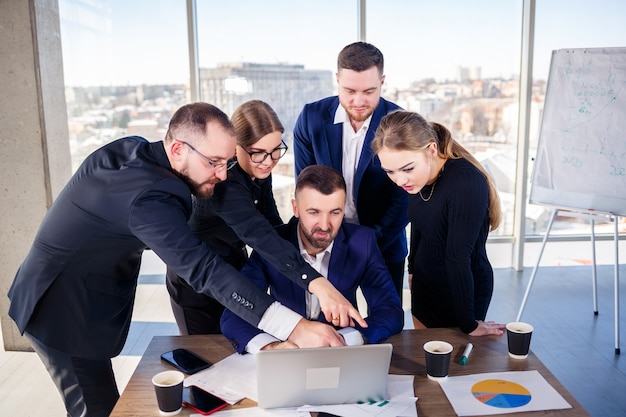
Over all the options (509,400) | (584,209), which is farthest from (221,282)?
(584,209)

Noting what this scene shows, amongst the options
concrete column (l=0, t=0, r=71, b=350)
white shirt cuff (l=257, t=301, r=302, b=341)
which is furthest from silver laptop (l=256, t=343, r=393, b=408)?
concrete column (l=0, t=0, r=71, b=350)

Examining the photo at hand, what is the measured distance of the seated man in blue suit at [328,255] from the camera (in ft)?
6.75

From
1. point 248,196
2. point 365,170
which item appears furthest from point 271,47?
point 248,196

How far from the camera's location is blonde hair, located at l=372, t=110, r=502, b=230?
78.5 inches

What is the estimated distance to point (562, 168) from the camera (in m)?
3.99

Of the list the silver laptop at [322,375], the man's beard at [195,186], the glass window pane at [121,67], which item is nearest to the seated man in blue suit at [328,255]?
the man's beard at [195,186]

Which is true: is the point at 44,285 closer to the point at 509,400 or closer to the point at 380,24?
the point at 509,400

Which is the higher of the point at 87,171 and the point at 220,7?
the point at 220,7

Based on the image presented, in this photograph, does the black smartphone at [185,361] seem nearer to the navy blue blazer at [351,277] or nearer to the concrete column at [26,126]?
the navy blue blazer at [351,277]

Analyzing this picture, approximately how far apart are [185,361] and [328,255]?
0.69 meters

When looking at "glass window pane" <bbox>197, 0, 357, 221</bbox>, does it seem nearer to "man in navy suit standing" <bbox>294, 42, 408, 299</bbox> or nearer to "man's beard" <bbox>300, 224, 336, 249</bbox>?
"man in navy suit standing" <bbox>294, 42, 408, 299</bbox>

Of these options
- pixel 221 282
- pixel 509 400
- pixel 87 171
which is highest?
pixel 87 171

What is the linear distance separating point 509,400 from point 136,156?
1264 mm

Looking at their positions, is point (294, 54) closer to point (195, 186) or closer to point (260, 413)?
point (195, 186)
